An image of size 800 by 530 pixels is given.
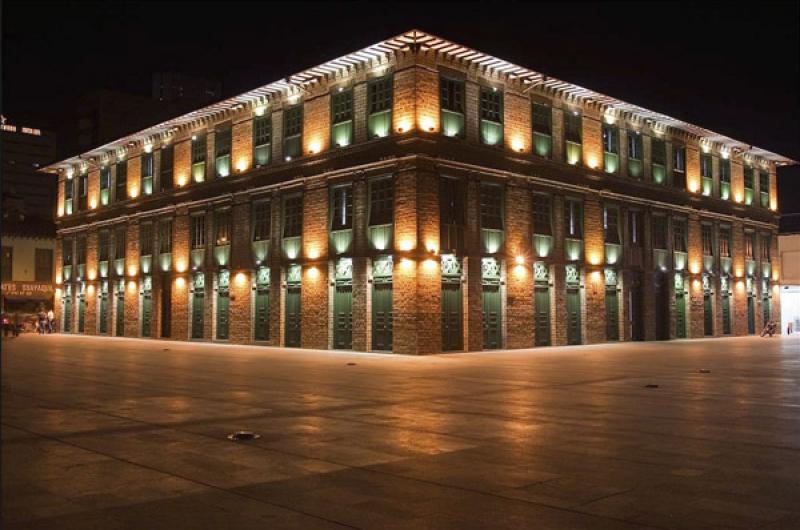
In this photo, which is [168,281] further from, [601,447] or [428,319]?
[601,447]

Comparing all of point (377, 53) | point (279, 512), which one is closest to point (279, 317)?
point (377, 53)

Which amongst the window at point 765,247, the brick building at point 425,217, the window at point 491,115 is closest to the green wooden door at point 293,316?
the brick building at point 425,217

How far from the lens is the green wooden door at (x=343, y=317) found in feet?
102

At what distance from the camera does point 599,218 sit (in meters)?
36.6

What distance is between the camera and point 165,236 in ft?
139

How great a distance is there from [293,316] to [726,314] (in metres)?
26.4

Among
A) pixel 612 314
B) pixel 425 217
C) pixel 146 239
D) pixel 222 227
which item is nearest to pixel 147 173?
pixel 146 239

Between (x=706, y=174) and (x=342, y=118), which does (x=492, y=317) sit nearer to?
(x=342, y=118)

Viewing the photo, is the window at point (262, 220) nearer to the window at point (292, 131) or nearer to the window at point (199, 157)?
the window at point (292, 131)

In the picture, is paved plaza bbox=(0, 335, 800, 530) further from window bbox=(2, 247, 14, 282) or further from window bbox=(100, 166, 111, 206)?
window bbox=(2, 247, 14, 282)

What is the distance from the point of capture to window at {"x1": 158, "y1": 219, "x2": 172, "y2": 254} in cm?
4200

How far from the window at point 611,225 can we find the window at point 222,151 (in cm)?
1853

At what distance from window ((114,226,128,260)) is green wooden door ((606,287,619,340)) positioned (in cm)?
2795

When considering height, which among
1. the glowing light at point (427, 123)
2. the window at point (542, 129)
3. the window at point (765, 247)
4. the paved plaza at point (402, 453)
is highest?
the window at point (542, 129)
